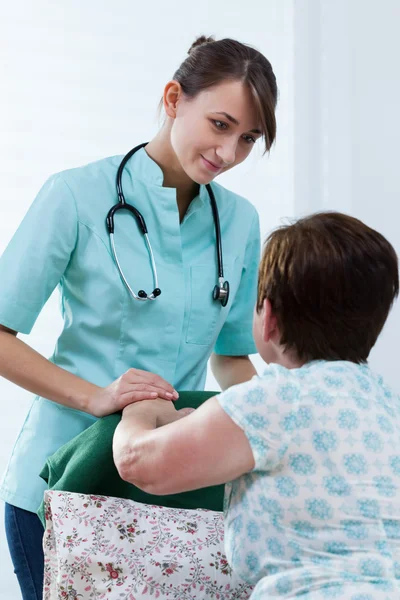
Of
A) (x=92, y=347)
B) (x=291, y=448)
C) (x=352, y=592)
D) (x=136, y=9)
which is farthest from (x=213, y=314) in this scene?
(x=136, y=9)

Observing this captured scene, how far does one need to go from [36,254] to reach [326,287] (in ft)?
2.01

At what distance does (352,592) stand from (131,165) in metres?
0.95

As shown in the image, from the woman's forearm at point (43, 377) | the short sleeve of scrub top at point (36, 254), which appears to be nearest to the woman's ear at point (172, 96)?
the short sleeve of scrub top at point (36, 254)

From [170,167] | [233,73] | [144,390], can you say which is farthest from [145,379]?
[233,73]

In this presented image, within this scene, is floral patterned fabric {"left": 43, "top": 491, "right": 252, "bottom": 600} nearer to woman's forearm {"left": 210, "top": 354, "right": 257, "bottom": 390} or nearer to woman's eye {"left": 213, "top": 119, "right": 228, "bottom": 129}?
woman's forearm {"left": 210, "top": 354, "right": 257, "bottom": 390}

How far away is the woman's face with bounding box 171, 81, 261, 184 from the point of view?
1.45 m

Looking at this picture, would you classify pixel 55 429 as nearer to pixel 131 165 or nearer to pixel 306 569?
pixel 131 165

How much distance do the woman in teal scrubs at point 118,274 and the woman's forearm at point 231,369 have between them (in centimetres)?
13

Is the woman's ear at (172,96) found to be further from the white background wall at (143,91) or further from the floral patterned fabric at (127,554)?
the white background wall at (143,91)

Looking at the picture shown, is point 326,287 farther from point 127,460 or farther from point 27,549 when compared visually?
point 27,549

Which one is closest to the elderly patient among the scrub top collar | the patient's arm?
the patient's arm

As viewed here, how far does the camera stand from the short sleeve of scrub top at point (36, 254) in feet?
4.62

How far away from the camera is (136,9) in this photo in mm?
2494

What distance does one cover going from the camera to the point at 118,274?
4.74 ft
